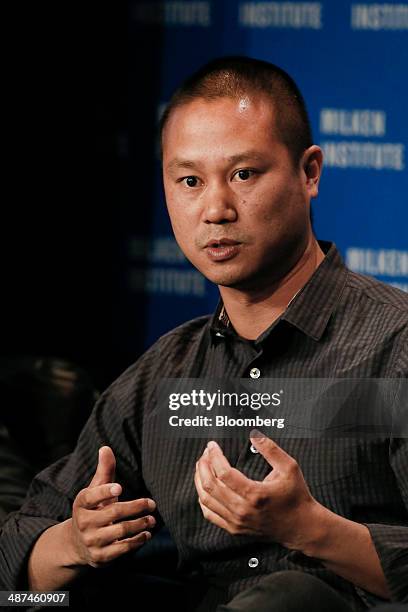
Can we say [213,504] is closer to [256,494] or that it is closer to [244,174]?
[256,494]

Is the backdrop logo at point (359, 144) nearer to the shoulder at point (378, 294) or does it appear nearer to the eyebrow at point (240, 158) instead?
the shoulder at point (378, 294)

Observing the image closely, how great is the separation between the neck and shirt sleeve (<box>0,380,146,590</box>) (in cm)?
28

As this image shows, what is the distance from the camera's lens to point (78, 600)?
1944 mm

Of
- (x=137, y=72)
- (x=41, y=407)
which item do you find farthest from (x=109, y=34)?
(x=41, y=407)

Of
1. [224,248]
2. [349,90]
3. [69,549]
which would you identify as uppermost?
[349,90]

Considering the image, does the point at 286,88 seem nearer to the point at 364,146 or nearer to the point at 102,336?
the point at 364,146

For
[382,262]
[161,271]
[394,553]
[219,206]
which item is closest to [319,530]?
[394,553]

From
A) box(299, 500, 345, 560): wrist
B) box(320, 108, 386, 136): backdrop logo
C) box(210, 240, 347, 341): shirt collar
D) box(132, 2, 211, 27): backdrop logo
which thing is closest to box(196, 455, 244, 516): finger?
box(299, 500, 345, 560): wrist

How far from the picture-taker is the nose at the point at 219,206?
1.79m

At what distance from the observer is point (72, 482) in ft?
6.57

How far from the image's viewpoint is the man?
5.33 ft

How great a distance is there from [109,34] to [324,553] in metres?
2.02

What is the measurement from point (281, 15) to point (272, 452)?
1.80 m

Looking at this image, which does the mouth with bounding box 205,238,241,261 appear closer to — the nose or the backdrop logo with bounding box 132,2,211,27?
the nose
